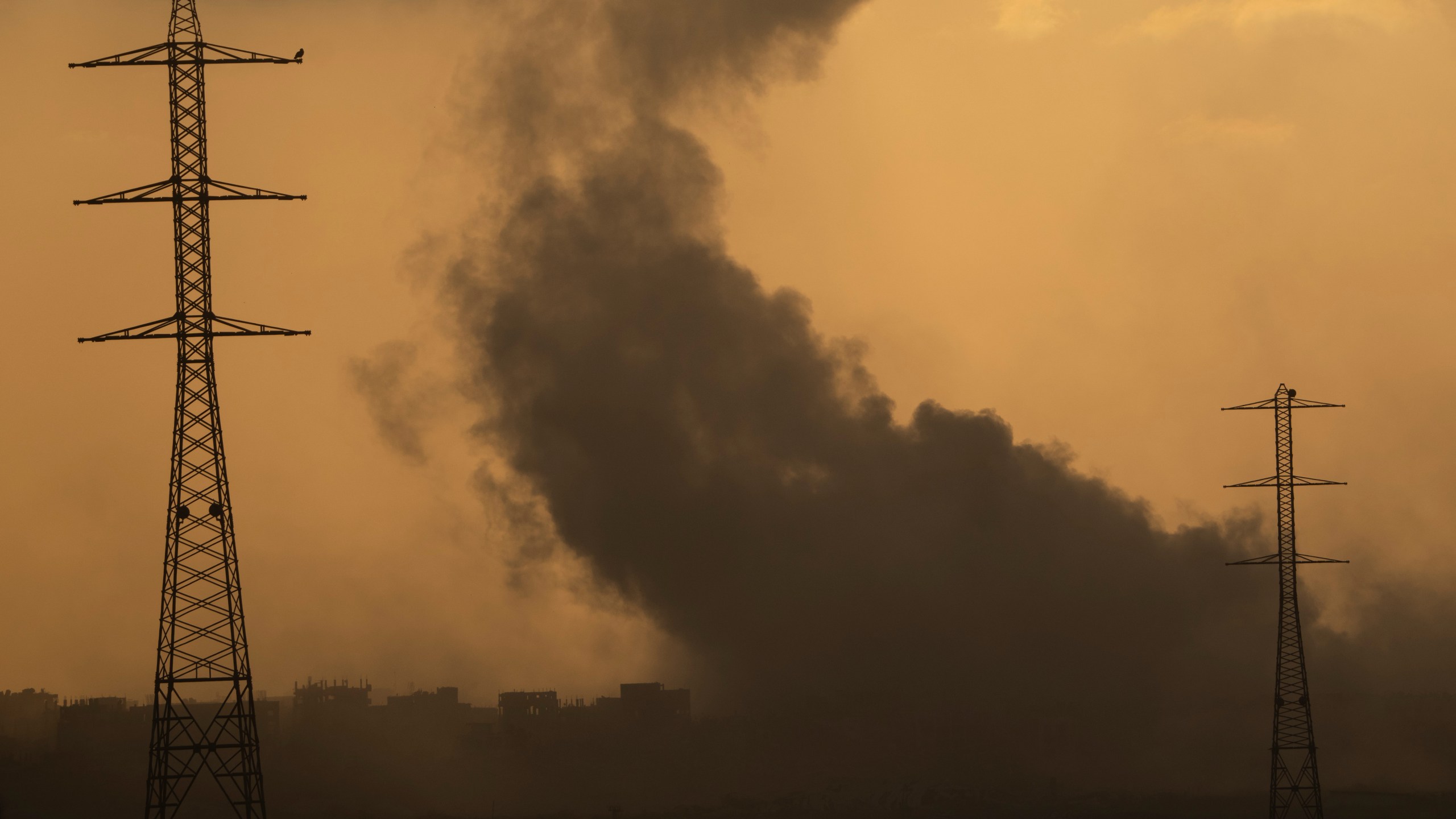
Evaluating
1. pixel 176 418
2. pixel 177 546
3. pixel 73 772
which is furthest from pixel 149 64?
pixel 73 772

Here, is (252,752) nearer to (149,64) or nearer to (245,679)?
(245,679)

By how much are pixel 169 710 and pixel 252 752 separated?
537 centimetres

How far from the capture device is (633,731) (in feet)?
616

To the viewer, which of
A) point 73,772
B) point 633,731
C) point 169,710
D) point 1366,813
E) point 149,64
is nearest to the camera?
point 169,710

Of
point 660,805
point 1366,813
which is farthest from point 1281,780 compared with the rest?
point 660,805

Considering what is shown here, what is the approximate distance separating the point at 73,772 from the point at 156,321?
334 feet

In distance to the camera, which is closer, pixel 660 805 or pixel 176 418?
pixel 176 418

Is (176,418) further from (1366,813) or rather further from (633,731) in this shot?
(1366,813)

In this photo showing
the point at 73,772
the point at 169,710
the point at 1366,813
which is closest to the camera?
the point at 169,710

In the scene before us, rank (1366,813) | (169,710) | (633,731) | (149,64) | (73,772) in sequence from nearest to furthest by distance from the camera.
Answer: (169,710) < (149,64) < (73,772) < (1366,813) < (633,731)

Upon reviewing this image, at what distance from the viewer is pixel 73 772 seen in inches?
6009

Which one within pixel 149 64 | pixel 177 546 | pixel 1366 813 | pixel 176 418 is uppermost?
pixel 149 64

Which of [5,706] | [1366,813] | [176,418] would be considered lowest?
[1366,813]

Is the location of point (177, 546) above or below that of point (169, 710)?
above
